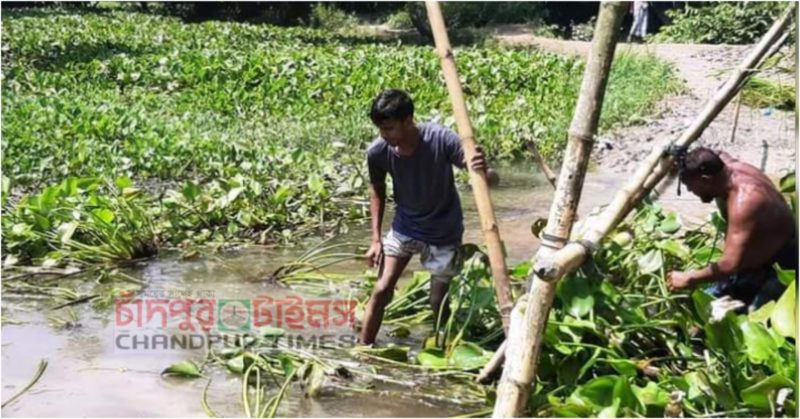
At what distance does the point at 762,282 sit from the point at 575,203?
4.57 feet

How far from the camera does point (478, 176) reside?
3924 millimetres

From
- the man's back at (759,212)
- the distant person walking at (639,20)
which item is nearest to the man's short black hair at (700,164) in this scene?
the man's back at (759,212)

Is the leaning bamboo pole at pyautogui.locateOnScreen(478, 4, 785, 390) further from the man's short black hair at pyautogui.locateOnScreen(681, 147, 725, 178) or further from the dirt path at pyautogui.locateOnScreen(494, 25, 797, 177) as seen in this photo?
the dirt path at pyautogui.locateOnScreen(494, 25, 797, 177)

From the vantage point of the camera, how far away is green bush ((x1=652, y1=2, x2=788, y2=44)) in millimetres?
16281

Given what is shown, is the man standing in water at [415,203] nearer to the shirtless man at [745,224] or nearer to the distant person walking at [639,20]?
the shirtless man at [745,224]

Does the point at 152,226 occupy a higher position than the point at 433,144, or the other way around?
the point at 433,144

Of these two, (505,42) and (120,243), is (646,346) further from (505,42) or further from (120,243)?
(505,42)

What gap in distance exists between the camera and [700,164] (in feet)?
13.3

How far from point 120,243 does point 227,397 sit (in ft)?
7.30

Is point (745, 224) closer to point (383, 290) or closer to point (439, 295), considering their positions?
point (439, 295)

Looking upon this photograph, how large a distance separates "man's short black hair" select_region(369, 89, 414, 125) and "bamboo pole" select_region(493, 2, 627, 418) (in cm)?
111

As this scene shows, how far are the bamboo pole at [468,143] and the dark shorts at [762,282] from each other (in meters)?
0.92

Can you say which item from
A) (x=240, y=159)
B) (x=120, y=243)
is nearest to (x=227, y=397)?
(x=120, y=243)

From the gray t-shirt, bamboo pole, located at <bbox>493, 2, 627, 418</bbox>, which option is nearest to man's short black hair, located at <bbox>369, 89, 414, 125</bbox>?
the gray t-shirt
